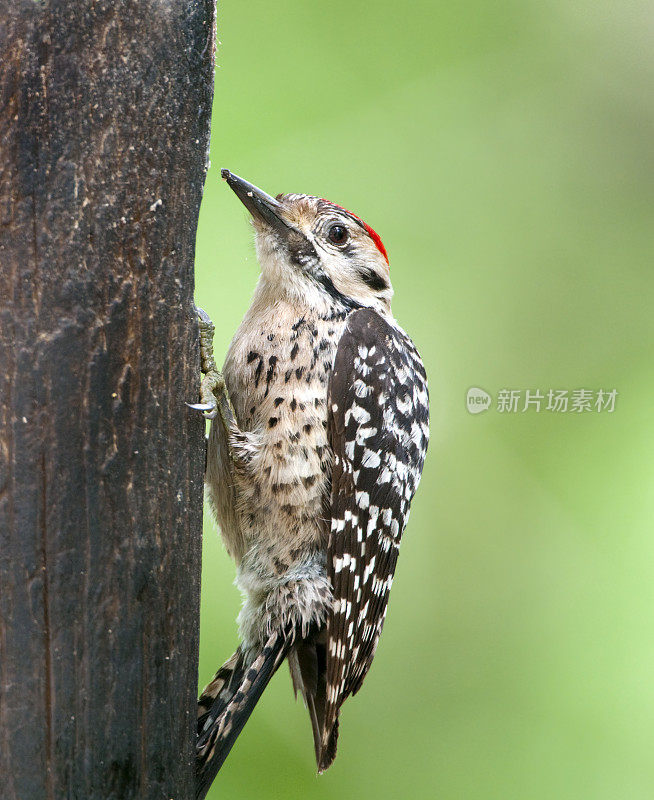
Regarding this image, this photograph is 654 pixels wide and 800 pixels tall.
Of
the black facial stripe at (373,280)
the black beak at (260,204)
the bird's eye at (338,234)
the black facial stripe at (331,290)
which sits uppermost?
the black beak at (260,204)

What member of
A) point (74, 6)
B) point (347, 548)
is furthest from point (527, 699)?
point (74, 6)

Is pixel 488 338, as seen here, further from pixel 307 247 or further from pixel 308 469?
pixel 308 469

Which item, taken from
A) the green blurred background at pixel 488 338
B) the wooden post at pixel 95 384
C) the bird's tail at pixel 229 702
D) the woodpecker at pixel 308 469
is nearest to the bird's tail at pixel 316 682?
the woodpecker at pixel 308 469

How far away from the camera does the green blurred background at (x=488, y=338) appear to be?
112 inches

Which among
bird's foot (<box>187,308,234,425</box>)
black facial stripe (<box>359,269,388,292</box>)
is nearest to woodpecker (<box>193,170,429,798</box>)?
bird's foot (<box>187,308,234,425</box>)

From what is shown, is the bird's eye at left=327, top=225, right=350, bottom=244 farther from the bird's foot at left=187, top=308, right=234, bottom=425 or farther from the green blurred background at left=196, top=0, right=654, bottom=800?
the bird's foot at left=187, top=308, right=234, bottom=425

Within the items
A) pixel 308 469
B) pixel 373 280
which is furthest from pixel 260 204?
pixel 308 469

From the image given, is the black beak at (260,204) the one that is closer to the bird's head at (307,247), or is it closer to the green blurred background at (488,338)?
the bird's head at (307,247)

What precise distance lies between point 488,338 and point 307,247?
938mm

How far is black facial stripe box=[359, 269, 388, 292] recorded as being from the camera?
2.45m

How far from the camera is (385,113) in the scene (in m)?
3.10

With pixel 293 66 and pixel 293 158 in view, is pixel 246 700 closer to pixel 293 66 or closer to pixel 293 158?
pixel 293 158

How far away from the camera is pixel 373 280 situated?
2.49m

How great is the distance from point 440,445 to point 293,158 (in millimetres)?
1101
